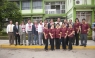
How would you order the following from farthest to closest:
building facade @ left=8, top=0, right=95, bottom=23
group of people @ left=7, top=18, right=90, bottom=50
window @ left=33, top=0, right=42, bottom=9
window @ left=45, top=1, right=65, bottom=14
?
window @ left=45, top=1, right=65, bottom=14, window @ left=33, top=0, right=42, bottom=9, building facade @ left=8, top=0, right=95, bottom=23, group of people @ left=7, top=18, right=90, bottom=50

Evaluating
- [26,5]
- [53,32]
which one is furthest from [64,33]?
[26,5]

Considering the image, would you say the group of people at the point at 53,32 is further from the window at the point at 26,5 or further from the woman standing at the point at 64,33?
the window at the point at 26,5

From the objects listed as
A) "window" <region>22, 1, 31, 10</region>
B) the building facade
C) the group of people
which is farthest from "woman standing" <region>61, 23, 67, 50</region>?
"window" <region>22, 1, 31, 10</region>

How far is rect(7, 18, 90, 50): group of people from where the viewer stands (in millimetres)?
11953

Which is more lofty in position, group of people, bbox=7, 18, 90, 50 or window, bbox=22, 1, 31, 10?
window, bbox=22, 1, 31, 10

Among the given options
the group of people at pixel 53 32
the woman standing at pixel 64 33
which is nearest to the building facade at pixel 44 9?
the group of people at pixel 53 32

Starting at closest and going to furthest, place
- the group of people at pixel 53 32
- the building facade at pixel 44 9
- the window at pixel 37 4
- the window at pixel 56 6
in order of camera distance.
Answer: the group of people at pixel 53 32 < the building facade at pixel 44 9 < the window at pixel 37 4 < the window at pixel 56 6

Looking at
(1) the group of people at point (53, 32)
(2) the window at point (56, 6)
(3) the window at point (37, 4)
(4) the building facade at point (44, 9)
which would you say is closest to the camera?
(1) the group of people at point (53, 32)

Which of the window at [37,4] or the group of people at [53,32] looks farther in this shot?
the window at [37,4]

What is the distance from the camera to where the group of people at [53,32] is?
39.2 feet

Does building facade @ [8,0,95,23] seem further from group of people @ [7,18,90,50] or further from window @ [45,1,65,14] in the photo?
group of people @ [7,18,90,50]

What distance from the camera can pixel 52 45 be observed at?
39.4ft

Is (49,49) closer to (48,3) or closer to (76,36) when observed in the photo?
(76,36)

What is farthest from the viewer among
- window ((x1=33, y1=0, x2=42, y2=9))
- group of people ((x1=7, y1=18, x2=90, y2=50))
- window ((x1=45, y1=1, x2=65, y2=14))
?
window ((x1=45, y1=1, x2=65, y2=14))
